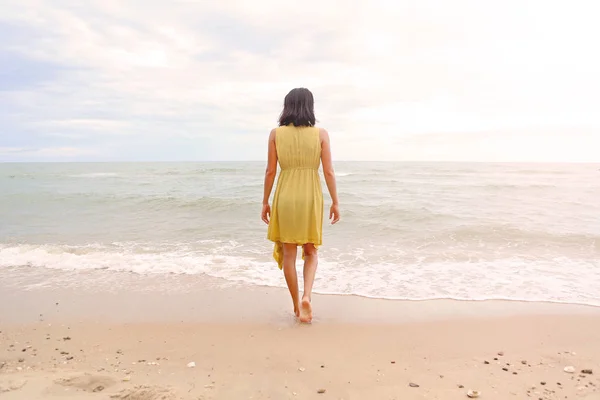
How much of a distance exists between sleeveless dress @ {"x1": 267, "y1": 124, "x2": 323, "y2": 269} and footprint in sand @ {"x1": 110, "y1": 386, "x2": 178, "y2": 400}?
1571 mm

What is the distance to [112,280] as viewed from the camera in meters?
5.19

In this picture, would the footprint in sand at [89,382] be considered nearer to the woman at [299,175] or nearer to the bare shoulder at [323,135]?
the woman at [299,175]

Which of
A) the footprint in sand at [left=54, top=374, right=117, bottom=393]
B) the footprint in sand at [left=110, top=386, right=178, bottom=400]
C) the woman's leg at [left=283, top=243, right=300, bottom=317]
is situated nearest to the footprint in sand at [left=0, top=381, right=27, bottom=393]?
the footprint in sand at [left=54, top=374, right=117, bottom=393]

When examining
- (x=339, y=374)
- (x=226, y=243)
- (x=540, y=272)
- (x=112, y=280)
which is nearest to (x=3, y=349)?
(x=112, y=280)

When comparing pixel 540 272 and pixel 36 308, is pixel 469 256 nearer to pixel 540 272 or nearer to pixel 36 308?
pixel 540 272

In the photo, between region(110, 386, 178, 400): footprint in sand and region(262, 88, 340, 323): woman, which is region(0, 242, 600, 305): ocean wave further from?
region(110, 386, 178, 400): footprint in sand

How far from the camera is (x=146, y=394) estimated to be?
2.36 m

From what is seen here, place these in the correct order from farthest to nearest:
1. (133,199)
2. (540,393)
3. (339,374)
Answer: (133,199), (339,374), (540,393)

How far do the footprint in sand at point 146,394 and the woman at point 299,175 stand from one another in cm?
146

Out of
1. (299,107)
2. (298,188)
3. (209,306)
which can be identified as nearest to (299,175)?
(298,188)

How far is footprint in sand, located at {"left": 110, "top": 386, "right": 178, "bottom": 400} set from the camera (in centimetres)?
233

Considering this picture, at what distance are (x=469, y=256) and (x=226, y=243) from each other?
13.1ft

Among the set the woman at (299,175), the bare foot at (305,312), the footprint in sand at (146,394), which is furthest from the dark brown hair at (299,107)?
the footprint in sand at (146,394)

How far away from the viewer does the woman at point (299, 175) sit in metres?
3.47
